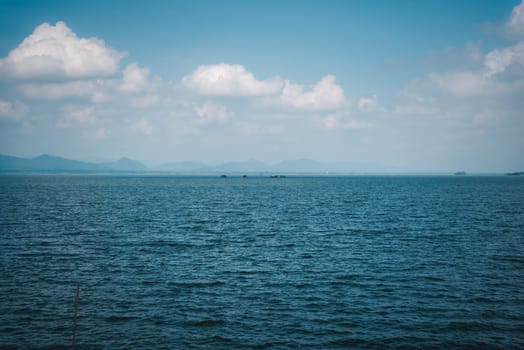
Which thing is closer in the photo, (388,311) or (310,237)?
(388,311)

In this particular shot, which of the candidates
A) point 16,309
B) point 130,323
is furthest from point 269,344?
point 16,309

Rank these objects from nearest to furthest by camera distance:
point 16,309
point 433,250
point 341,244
A: point 16,309 → point 433,250 → point 341,244

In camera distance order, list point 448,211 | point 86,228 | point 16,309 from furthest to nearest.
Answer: point 448,211 < point 86,228 < point 16,309

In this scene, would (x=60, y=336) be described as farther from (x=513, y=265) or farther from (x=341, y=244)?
(x=513, y=265)

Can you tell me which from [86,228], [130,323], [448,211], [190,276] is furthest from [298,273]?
[448,211]

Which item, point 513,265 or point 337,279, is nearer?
point 337,279

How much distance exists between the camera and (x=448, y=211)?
77625 mm

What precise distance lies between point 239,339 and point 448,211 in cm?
6919

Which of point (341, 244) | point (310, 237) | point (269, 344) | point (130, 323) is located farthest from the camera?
point (310, 237)

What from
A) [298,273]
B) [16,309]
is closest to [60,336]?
[16,309]

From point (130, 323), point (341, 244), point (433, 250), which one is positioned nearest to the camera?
point (130, 323)

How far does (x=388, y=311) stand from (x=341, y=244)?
2088 cm

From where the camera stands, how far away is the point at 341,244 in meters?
46.1

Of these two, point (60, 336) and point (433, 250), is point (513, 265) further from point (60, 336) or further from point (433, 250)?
point (60, 336)
